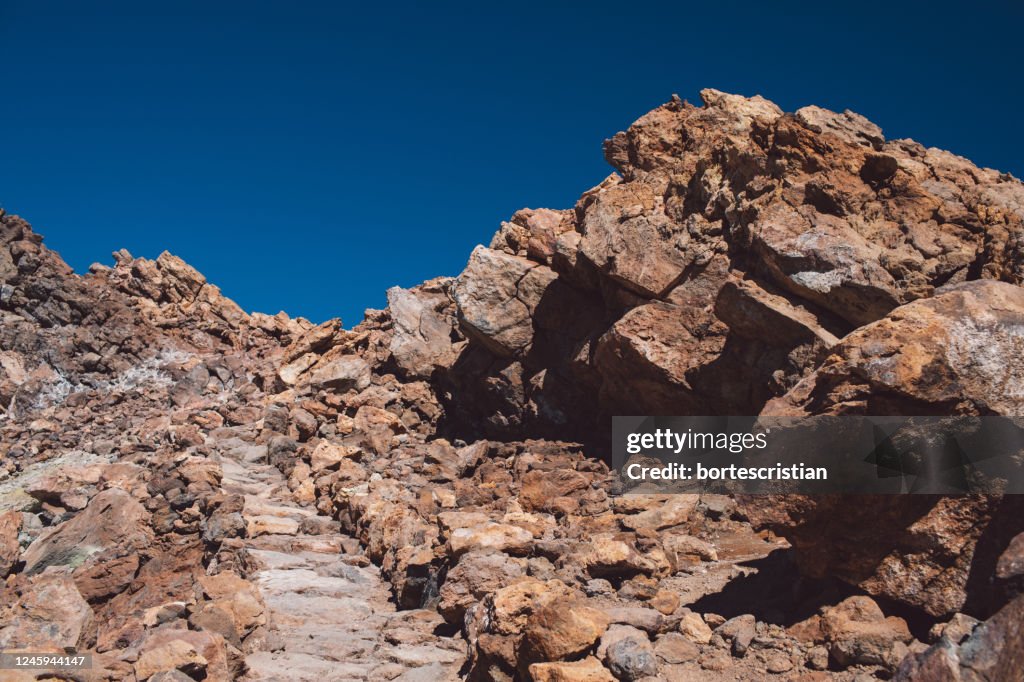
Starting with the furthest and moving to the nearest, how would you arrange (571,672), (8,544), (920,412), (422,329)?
1. (422,329)
2. (8,544)
3. (920,412)
4. (571,672)

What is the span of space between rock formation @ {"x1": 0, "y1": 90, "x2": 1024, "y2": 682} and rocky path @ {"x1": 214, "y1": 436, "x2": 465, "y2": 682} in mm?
64

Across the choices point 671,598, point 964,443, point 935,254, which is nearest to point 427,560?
point 671,598

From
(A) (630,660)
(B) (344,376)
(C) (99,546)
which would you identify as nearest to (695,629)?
(A) (630,660)

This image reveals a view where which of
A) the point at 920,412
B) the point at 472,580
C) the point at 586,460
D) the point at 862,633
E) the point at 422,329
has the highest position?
the point at 422,329

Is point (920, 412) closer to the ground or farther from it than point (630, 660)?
farther from it

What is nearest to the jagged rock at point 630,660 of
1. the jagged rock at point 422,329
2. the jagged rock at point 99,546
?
the jagged rock at point 99,546

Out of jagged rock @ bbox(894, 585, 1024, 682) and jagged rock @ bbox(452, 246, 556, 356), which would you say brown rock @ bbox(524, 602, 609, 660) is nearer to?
jagged rock @ bbox(894, 585, 1024, 682)

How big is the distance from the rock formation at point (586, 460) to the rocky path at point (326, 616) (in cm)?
6

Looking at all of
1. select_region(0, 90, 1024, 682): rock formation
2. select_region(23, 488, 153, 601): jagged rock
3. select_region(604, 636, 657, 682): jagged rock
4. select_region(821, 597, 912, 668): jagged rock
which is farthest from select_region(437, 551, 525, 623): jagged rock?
select_region(23, 488, 153, 601): jagged rock

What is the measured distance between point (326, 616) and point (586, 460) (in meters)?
10.0

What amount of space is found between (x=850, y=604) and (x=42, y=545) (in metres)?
14.2

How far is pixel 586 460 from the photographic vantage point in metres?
19.8

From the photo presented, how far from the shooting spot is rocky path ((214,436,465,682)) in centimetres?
889

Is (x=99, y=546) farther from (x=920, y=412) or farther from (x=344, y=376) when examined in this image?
(x=920, y=412)
